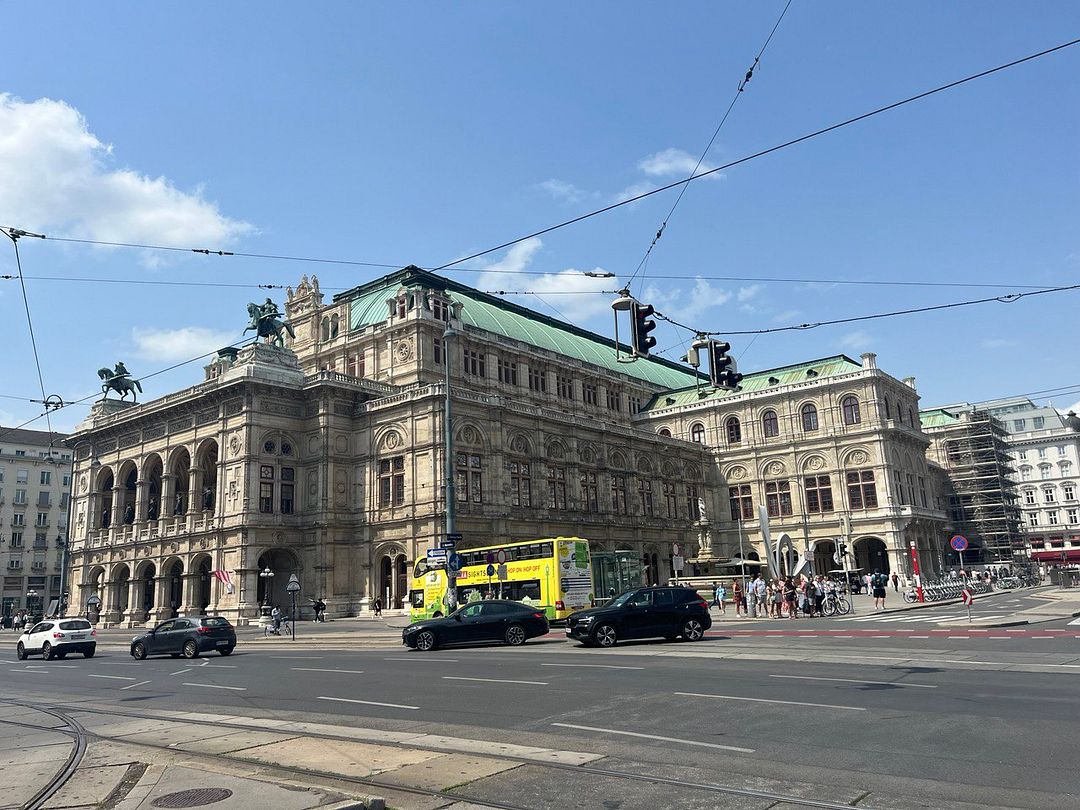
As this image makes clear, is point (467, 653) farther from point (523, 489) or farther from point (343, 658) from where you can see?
point (523, 489)

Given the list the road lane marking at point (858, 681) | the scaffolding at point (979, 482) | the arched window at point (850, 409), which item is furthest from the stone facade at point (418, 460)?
A: the road lane marking at point (858, 681)

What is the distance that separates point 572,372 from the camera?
7881cm

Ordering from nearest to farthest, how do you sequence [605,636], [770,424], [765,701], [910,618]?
[765,701] < [605,636] < [910,618] < [770,424]

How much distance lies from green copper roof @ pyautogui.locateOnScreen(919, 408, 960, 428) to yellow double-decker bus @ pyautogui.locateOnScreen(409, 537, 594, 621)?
74.5 metres

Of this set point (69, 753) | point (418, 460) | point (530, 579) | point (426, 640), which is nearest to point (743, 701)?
point (69, 753)

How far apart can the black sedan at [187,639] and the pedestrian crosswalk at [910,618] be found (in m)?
24.3

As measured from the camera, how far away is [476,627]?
27.1 meters

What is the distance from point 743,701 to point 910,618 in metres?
23.9

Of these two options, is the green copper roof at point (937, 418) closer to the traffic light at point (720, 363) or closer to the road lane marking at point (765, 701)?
the traffic light at point (720, 363)

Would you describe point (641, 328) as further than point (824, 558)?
No

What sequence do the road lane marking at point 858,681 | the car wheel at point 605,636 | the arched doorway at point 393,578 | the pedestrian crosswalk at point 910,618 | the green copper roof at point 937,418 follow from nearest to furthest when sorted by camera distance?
the road lane marking at point 858,681 → the car wheel at point 605,636 → the pedestrian crosswalk at point 910,618 → the arched doorway at point 393,578 → the green copper roof at point 937,418

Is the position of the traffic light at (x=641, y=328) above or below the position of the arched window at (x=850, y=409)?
below

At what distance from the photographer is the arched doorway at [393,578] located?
54.6 meters

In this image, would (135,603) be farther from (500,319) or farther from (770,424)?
(770,424)
